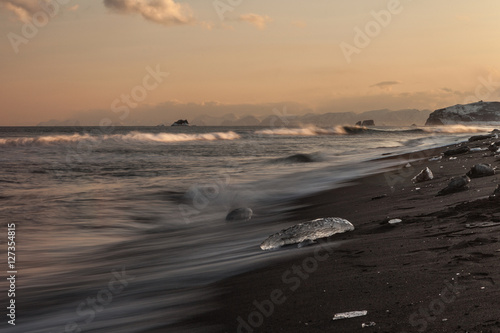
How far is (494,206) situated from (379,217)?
1.71 metres

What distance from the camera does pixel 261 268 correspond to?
5316mm

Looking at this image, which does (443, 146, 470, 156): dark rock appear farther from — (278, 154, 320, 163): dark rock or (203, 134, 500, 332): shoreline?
(278, 154, 320, 163): dark rock

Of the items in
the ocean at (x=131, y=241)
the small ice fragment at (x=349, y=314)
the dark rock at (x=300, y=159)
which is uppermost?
the dark rock at (x=300, y=159)

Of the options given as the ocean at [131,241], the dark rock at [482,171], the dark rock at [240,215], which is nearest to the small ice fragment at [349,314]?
the ocean at [131,241]

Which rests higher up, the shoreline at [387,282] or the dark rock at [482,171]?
the dark rock at [482,171]

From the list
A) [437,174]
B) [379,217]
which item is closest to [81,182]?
[437,174]

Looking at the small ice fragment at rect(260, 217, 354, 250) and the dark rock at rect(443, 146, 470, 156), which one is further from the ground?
the dark rock at rect(443, 146, 470, 156)

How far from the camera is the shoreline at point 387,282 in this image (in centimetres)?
320

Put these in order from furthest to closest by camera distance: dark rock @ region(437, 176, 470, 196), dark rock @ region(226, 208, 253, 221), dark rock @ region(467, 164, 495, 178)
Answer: dark rock @ region(226, 208, 253, 221), dark rock @ region(467, 164, 495, 178), dark rock @ region(437, 176, 470, 196)

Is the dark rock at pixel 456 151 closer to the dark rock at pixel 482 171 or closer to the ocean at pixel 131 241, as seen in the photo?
the ocean at pixel 131 241

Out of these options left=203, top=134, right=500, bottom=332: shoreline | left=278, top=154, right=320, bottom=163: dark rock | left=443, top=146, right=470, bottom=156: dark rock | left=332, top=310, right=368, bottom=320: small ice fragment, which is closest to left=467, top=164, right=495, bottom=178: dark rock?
left=203, top=134, right=500, bottom=332: shoreline

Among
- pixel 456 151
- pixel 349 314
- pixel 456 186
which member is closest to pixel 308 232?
pixel 349 314

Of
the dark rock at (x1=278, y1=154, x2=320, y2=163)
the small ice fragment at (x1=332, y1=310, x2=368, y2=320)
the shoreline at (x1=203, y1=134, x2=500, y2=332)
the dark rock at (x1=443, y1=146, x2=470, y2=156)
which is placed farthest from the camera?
the dark rock at (x1=278, y1=154, x2=320, y2=163)

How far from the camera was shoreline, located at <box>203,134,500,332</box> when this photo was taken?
3197mm
